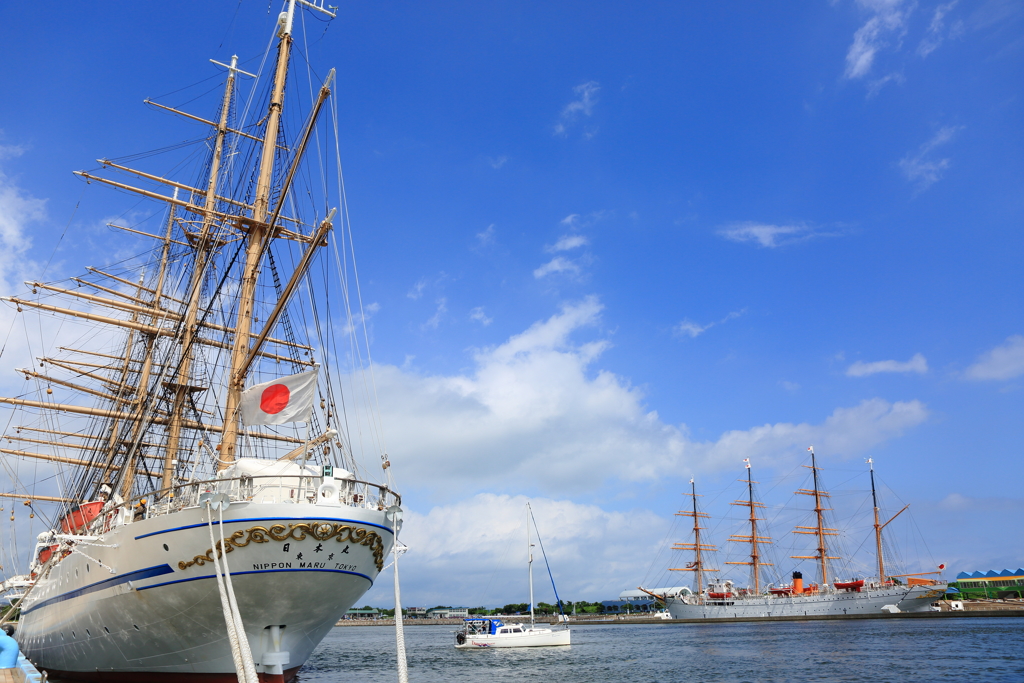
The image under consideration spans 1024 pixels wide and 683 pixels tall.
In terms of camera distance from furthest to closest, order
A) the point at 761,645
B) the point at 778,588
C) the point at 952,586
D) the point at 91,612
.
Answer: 1. the point at 952,586
2. the point at 778,588
3. the point at 761,645
4. the point at 91,612

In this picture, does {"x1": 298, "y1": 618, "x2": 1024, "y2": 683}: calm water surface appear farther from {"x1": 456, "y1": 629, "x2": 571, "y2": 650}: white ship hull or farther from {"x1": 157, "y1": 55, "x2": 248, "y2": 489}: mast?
{"x1": 157, "y1": 55, "x2": 248, "y2": 489}: mast

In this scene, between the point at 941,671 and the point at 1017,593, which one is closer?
the point at 941,671

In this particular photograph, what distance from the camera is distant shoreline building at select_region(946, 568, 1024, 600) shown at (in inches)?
4480

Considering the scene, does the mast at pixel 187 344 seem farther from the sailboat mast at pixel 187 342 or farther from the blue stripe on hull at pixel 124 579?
the blue stripe on hull at pixel 124 579

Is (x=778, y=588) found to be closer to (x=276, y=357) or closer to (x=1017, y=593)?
(x=1017, y=593)

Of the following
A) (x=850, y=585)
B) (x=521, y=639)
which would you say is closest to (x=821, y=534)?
(x=850, y=585)

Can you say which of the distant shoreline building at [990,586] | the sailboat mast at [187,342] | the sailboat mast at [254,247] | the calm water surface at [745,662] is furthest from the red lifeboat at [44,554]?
the distant shoreline building at [990,586]

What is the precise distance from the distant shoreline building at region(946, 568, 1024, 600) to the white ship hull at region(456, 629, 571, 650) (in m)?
88.1

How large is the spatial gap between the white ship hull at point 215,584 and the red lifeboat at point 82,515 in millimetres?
6715

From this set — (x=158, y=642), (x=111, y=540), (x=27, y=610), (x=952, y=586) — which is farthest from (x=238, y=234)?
(x=952, y=586)

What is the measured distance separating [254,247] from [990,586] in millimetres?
144046

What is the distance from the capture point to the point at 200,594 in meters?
18.6

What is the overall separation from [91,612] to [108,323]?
26730mm

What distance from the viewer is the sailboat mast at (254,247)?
86.6 ft
